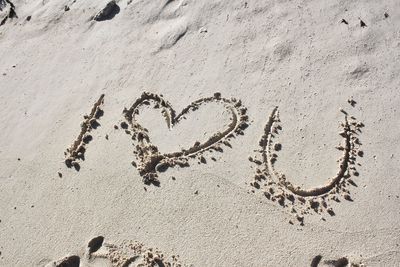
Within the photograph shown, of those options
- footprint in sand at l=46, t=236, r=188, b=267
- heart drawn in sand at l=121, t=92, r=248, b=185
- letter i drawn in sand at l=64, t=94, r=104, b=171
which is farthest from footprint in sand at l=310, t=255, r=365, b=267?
letter i drawn in sand at l=64, t=94, r=104, b=171

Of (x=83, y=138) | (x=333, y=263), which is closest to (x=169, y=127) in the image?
(x=83, y=138)

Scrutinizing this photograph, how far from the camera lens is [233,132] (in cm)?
357

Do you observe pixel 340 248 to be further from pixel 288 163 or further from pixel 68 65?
pixel 68 65

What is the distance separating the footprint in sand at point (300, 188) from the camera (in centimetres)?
321

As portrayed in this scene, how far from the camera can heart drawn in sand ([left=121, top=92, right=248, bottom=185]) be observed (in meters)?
3.50

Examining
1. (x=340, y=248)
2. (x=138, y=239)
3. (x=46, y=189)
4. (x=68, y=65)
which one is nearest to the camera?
(x=340, y=248)

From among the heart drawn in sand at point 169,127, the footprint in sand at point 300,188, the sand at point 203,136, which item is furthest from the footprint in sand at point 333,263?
the heart drawn in sand at point 169,127

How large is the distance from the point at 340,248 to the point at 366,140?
76cm

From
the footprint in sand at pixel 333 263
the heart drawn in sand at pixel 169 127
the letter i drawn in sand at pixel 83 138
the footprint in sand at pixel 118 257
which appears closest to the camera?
the footprint in sand at pixel 333 263

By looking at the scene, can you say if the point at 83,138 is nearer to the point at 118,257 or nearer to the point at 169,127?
the point at 169,127

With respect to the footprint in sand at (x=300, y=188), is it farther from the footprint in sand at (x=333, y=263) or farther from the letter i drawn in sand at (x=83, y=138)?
the letter i drawn in sand at (x=83, y=138)

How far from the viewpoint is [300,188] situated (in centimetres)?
328

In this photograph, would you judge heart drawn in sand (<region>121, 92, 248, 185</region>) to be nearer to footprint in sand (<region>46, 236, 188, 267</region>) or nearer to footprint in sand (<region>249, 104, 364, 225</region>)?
footprint in sand (<region>249, 104, 364, 225</region>)

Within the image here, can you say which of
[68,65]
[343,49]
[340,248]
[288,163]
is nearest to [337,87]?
[343,49]
